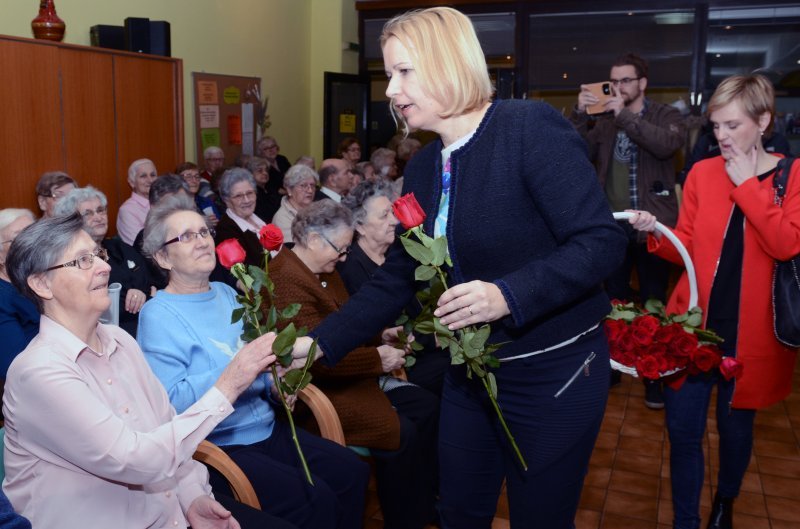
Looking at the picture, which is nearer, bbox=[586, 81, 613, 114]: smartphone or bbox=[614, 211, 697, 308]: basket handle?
bbox=[614, 211, 697, 308]: basket handle

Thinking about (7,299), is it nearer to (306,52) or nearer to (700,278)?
(700,278)

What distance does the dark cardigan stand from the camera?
4.60 ft

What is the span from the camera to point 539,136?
1.46m

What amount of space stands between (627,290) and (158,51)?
12.8 feet

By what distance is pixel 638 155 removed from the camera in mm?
4301

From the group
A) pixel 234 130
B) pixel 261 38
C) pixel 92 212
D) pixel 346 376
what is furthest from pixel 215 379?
pixel 261 38

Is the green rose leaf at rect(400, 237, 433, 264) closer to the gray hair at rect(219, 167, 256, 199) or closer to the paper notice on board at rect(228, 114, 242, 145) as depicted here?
the gray hair at rect(219, 167, 256, 199)

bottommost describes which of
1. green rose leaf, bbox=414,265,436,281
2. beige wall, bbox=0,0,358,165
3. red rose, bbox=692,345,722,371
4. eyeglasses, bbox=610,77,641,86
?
red rose, bbox=692,345,722,371

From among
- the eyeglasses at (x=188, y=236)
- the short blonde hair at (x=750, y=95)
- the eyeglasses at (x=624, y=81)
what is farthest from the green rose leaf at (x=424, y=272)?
the eyeglasses at (x=624, y=81)

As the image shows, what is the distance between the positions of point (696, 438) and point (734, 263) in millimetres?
571

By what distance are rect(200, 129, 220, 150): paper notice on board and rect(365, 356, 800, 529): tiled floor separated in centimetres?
455

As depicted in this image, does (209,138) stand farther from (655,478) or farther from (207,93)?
(655,478)

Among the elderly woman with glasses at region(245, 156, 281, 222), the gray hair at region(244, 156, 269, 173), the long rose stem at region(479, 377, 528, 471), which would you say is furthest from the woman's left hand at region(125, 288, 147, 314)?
the gray hair at region(244, 156, 269, 173)

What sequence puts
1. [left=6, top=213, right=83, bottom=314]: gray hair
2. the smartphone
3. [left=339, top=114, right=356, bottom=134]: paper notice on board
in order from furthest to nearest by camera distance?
[left=339, top=114, right=356, bottom=134]: paper notice on board < the smartphone < [left=6, top=213, right=83, bottom=314]: gray hair
